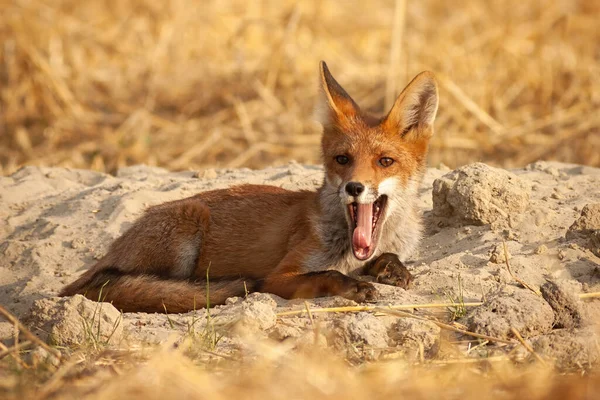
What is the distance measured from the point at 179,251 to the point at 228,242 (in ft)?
1.23

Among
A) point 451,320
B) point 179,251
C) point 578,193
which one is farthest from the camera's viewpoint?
point 578,193

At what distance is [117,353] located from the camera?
3.76m

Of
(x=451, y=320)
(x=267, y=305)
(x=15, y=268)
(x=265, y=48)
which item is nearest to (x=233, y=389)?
(x=267, y=305)

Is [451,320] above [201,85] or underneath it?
underneath

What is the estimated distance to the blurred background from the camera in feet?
33.2

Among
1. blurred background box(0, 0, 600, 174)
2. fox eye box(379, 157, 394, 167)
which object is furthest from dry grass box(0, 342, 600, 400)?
blurred background box(0, 0, 600, 174)

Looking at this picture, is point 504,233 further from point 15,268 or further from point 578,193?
point 15,268

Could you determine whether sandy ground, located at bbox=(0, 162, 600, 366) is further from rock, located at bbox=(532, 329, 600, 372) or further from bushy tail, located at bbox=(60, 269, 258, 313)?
bushy tail, located at bbox=(60, 269, 258, 313)

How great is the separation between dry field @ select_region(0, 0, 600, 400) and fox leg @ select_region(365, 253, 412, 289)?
4527 millimetres

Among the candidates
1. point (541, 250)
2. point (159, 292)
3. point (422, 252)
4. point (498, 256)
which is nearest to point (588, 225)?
point (541, 250)

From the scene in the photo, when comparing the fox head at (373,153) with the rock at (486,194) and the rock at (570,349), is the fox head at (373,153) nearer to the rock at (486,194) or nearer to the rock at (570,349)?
the rock at (486,194)

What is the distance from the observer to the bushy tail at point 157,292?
17.1 ft

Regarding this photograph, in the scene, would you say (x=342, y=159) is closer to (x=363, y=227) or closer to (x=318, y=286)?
(x=363, y=227)

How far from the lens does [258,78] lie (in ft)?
38.1
